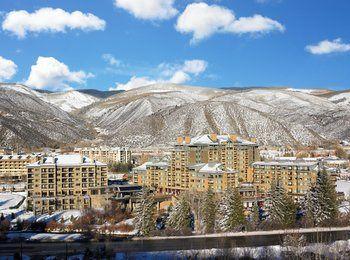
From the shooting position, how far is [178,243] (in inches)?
1310

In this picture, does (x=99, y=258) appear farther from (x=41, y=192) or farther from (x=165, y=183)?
(x=165, y=183)

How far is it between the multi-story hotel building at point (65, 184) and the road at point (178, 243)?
39.4ft

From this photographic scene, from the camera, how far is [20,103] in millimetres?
173250

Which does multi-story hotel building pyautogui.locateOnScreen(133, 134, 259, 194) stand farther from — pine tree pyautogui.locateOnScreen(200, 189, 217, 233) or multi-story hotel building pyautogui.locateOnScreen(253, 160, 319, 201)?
pine tree pyautogui.locateOnScreen(200, 189, 217, 233)

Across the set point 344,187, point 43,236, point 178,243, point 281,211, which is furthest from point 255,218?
point 344,187

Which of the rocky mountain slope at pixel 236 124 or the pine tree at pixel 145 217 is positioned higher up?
the rocky mountain slope at pixel 236 124

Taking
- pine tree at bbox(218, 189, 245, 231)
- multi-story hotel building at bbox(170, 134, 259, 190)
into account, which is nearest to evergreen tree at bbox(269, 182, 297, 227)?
pine tree at bbox(218, 189, 245, 231)

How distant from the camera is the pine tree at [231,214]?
36188mm

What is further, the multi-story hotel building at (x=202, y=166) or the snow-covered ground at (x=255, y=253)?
the multi-story hotel building at (x=202, y=166)

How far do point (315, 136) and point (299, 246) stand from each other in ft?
343

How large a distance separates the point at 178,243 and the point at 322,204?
12.7 m

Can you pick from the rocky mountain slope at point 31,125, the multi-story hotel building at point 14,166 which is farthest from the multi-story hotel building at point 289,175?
the rocky mountain slope at point 31,125

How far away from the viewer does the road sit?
31.5 m

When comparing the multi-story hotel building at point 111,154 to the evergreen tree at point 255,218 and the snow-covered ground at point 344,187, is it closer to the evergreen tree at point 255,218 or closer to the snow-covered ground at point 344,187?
the snow-covered ground at point 344,187
